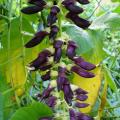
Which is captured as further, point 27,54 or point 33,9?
point 27,54

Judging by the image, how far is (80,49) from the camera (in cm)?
100

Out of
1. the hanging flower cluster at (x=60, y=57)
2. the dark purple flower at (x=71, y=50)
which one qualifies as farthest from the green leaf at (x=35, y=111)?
the dark purple flower at (x=71, y=50)

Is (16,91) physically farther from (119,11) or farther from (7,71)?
(119,11)

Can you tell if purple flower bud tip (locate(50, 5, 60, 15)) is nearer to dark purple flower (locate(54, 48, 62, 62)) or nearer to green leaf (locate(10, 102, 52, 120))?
dark purple flower (locate(54, 48, 62, 62))

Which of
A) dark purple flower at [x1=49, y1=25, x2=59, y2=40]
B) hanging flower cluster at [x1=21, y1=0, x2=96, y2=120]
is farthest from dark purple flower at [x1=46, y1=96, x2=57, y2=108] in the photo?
dark purple flower at [x1=49, y1=25, x2=59, y2=40]

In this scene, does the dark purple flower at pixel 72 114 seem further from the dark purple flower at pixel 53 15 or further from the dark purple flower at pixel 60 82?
the dark purple flower at pixel 53 15

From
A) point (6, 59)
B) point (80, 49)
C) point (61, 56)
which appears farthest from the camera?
Answer: point (6, 59)

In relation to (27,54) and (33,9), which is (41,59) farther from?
(27,54)

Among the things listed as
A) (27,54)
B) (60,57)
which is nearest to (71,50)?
(60,57)

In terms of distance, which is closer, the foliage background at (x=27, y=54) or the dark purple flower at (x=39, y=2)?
the dark purple flower at (x=39, y=2)

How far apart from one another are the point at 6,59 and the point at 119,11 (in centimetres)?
31

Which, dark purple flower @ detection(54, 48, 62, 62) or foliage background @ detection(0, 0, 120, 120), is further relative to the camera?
foliage background @ detection(0, 0, 120, 120)

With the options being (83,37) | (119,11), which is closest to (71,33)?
(83,37)

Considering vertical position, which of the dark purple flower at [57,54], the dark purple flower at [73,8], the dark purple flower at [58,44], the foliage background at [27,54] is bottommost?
the foliage background at [27,54]
